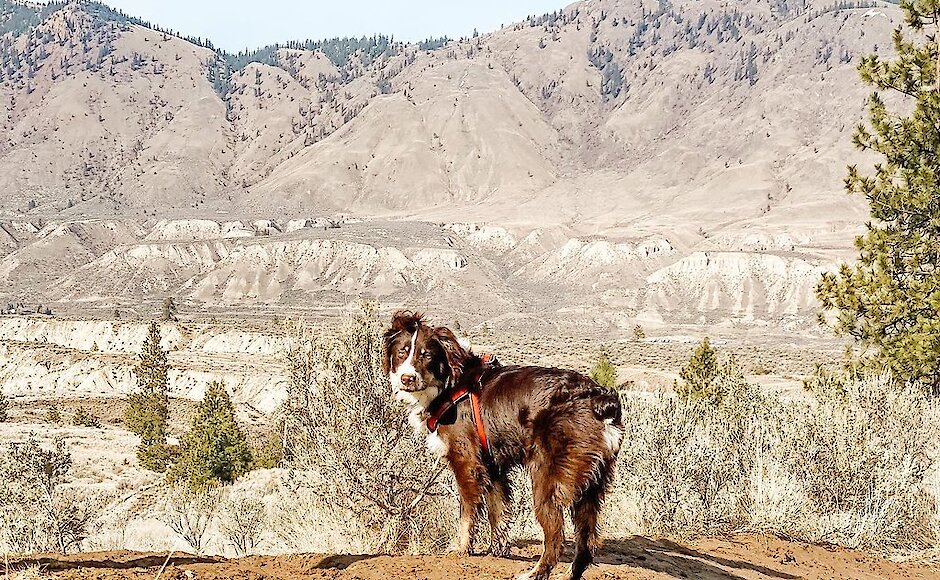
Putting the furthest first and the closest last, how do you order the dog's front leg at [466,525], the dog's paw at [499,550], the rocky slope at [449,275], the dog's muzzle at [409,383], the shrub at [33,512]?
the rocky slope at [449,275]
the shrub at [33,512]
the dog's paw at [499,550]
the dog's front leg at [466,525]
the dog's muzzle at [409,383]

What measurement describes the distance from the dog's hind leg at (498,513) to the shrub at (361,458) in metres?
1.87

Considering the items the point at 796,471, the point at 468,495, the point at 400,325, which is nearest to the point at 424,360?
the point at 400,325

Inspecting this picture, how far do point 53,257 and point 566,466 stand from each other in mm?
164853

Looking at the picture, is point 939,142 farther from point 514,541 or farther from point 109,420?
point 109,420

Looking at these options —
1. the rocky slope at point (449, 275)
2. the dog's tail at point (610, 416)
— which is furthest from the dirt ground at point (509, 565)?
the rocky slope at point (449, 275)

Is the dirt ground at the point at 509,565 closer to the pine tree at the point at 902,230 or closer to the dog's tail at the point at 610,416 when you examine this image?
the dog's tail at the point at 610,416

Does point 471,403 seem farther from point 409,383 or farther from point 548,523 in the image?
point 548,523

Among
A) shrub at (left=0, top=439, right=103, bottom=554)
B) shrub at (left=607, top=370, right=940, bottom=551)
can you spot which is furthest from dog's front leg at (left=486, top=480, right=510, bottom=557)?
shrub at (left=0, top=439, right=103, bottom=554)

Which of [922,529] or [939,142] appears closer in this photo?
[922,529]

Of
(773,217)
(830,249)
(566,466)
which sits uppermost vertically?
(773,217)

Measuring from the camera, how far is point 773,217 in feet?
554

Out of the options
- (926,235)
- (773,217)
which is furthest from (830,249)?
(926,235)

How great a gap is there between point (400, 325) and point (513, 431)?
1174 millimetres

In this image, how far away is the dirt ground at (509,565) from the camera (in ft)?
18.4
